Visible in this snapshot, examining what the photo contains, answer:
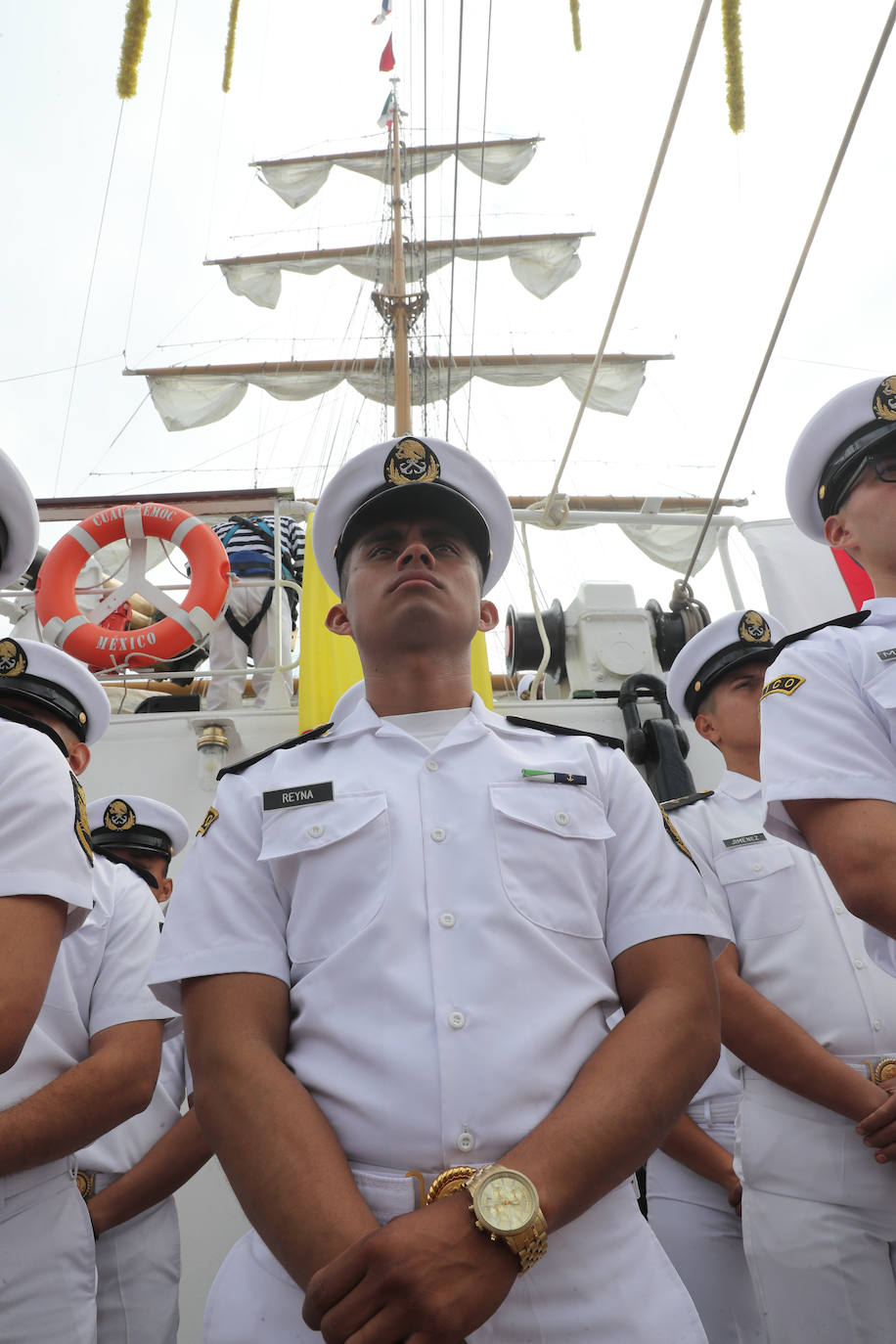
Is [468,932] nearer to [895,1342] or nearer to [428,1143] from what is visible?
[428,1143]

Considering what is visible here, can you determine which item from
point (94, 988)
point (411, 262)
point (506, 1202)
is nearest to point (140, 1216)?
point (94, 988)

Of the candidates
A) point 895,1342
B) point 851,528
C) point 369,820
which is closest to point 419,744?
point 369,820

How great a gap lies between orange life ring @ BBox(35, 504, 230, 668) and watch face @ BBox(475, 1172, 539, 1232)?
4255mm

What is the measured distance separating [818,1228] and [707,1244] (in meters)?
0.63

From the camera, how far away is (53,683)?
2.67 meters

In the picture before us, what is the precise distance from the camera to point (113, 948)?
7.20 feet

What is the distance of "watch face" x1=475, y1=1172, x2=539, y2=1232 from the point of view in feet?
3.38

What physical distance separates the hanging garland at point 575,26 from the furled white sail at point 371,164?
19600 millimetres

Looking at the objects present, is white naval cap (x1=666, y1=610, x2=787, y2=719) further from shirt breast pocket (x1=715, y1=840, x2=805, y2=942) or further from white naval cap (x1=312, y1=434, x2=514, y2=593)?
white naval cap (x1=312, y1=434, x2=514, y2=593)

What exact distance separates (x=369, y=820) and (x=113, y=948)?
1.02 metres

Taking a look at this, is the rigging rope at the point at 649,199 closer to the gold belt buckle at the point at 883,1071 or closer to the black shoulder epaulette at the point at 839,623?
the black shoulder epaulette at the point at 839,623

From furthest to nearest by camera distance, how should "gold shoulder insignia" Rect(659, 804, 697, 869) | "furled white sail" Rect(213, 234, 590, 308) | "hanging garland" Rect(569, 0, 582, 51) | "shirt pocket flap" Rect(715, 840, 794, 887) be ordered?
"furled white sail" Rect(213, 234, 590, 308) < "shirt pocket flap" Rect(715, 840, 794, 887) < "hanging garland" Rect(569, 0, 582, 51) < "gold shoulder insignia" Rect(659, 804, 697, 869)

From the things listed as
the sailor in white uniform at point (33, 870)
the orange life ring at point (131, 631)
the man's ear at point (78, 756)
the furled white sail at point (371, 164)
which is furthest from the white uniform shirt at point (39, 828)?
the furled white sail at point (371, 164)

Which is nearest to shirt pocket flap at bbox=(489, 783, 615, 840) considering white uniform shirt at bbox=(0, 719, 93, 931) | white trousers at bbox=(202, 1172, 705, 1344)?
white trousers at bbox=(202, 1172, 705, 1344)
